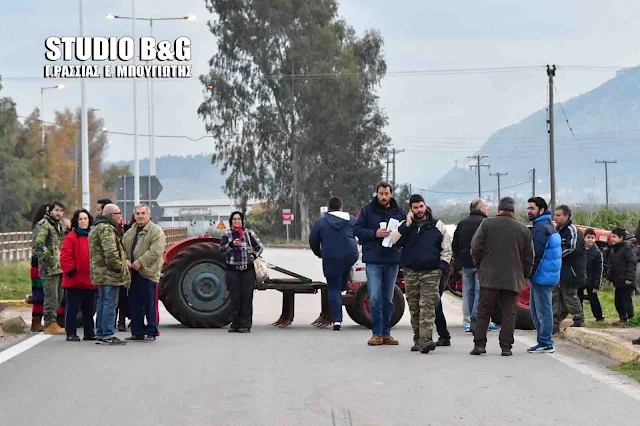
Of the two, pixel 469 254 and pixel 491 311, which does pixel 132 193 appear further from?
pixel 491 311

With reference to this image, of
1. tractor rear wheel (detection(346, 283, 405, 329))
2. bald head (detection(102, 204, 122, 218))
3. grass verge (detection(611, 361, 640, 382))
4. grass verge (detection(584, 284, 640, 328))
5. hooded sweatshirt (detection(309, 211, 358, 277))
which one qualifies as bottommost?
grass verge (detection(584, 284, 640, 328))

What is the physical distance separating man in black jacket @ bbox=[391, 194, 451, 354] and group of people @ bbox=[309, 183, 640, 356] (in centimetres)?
1

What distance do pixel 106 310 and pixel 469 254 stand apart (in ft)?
15.8

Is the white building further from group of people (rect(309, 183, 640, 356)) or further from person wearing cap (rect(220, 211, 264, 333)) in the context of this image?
group of people (rect(309, 183, 640, 356))

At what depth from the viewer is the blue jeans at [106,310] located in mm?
15023

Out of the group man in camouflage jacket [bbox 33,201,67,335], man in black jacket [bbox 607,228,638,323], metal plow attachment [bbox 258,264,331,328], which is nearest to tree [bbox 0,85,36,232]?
metal plow attachment [bbox 258,264,331,328]

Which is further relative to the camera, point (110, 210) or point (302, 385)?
point (110, 210)

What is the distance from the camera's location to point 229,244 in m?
16.9

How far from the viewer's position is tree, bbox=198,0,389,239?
77312 millimetres

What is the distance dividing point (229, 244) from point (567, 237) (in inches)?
174

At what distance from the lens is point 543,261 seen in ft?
47.1

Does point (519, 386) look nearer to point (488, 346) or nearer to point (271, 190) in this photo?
point (488, 346)

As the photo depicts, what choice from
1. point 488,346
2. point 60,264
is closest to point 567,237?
point 488,346

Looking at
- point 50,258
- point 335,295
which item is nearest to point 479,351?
point 335,295
